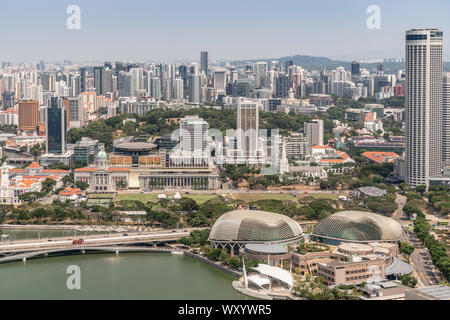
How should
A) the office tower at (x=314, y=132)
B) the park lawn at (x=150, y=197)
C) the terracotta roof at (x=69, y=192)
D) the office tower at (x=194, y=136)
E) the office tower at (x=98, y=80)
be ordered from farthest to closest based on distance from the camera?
the office tower at (x=98, y=80) < the office tower at (x=314, y=132) < the office tower at (x=194, y=136) < the park lawn at (x=150, y=197) < the terracotta roof at (x=69, y=192)

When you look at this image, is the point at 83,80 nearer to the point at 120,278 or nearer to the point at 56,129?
the point at 56,129

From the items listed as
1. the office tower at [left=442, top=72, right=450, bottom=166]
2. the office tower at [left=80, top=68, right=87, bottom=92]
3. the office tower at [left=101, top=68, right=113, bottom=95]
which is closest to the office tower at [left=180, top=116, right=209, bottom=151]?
the office tower at [left=442, top=72, right=450, bottom=166]

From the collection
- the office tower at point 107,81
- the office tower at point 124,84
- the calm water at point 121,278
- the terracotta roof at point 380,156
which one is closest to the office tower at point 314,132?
the terracotta roof at point 380,156

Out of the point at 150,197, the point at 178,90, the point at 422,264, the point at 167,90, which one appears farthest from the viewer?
A: the point at 167,90

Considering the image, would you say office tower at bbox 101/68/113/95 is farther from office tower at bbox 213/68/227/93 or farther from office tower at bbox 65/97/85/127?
office tower at bbox 65/97/85/127

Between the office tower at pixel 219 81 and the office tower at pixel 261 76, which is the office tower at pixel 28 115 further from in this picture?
the office tower at pixel 261 76

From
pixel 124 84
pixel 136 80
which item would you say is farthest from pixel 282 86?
pixel 124 84
